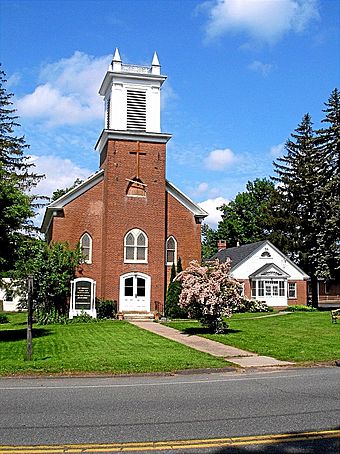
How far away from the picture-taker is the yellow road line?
7.00 metres

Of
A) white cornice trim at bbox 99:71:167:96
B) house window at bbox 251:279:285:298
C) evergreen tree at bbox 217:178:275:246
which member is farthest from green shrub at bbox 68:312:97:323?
evergreen tree at bbox 217:178:275:246

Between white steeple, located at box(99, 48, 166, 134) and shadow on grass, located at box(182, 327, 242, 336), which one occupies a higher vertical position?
white steeple, located at box(99, 48, 166, 134)

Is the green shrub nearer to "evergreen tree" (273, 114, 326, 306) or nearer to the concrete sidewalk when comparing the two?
the concrete sidewalk

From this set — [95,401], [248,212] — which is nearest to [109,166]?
[95,401]

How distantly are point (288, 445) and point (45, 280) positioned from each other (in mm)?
27470

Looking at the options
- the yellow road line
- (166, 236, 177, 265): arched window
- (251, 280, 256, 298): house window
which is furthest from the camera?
(251, 280, 256, 298): house window

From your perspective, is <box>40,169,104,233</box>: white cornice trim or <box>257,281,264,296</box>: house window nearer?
<box>40,169,104,233</box>: white cornice trim

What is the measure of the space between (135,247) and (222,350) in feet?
57.7

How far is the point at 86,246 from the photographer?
3606cm

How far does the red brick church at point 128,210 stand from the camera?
117 feet

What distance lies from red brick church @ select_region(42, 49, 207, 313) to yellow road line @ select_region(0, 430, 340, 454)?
28.0 meters

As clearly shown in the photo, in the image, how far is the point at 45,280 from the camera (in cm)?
3322

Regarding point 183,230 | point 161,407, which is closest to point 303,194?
point 183,230

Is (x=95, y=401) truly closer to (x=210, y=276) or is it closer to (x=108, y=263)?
(x=210, y=276)
